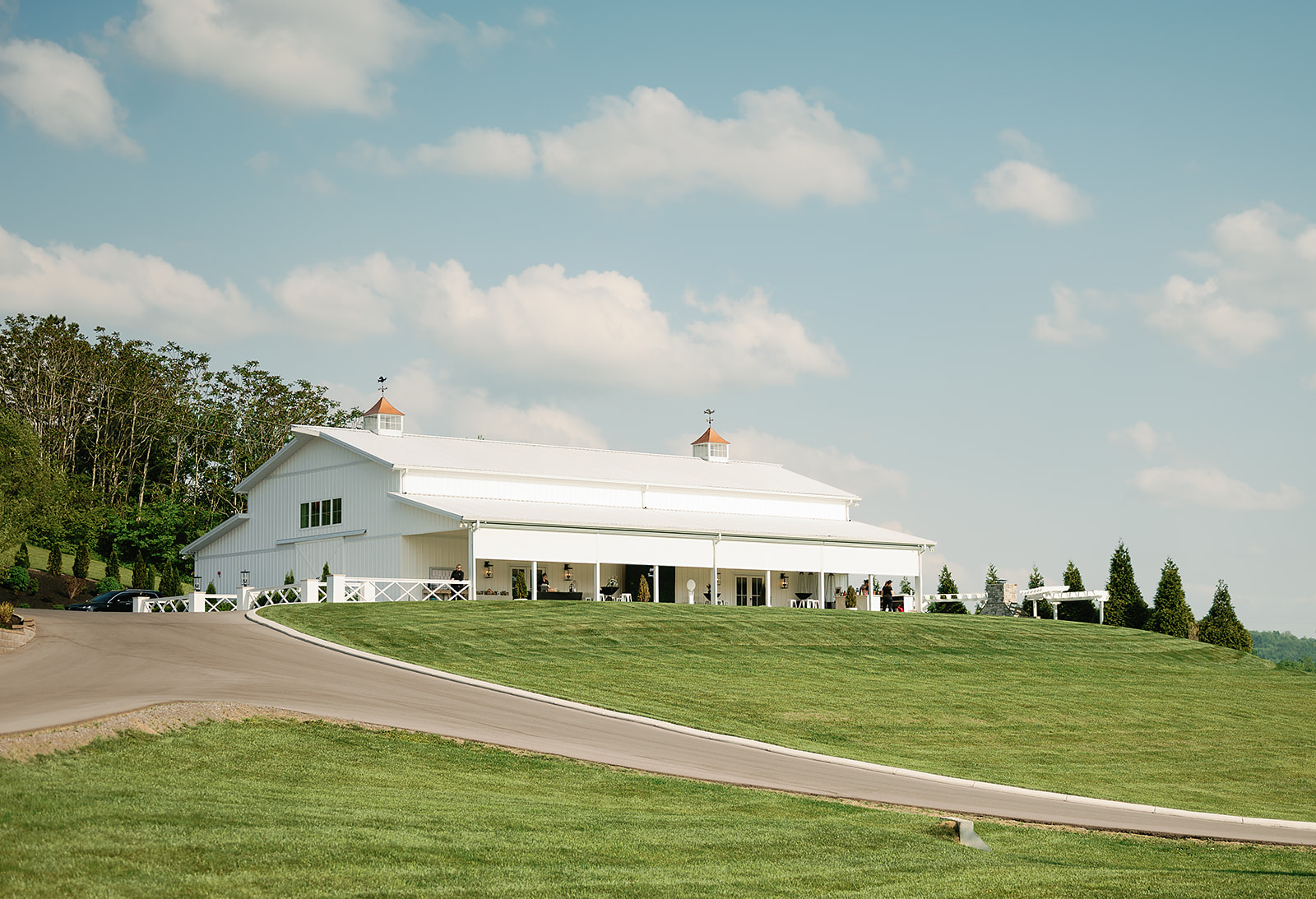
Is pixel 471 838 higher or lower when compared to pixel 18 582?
lower

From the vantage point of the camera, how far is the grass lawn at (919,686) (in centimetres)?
2191

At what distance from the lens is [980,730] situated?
80.4 ft

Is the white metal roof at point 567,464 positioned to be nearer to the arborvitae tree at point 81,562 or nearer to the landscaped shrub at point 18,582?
the landscaped shrub at point 18,582

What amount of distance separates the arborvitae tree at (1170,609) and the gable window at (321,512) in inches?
1212

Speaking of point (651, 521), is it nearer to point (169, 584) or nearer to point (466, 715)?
point (169, 584)

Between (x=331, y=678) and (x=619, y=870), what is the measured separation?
1288cm

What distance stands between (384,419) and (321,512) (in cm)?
474

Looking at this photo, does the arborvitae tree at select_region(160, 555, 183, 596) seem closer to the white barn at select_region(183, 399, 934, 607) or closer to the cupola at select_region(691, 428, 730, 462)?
the white barn at select_region(183, 399, 934, 607)

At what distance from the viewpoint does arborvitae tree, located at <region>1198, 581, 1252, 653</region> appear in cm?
4591

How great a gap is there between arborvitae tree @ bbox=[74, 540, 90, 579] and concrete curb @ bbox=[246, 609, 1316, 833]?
3751cm

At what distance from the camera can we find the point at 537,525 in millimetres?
39438

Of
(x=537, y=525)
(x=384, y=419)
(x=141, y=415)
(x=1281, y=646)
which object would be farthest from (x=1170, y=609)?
(x=1281, y=646)

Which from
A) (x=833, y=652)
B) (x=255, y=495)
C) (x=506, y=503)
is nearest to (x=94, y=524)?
(x=255, y=495)

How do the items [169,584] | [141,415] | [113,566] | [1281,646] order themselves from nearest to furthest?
1. [169,584]
2. [113,566]
3. [141,415]
4. [1281,646]
